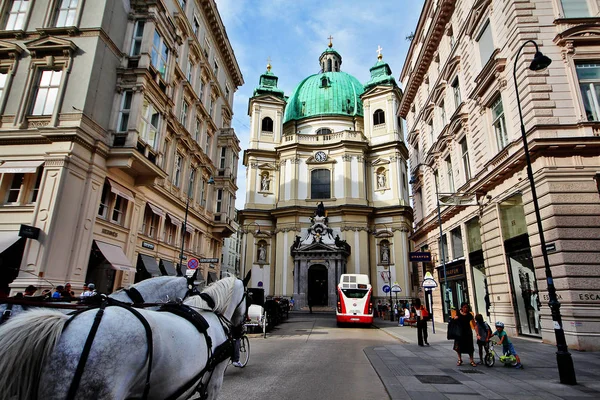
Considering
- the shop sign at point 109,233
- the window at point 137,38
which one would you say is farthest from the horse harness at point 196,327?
the window at point 137,38

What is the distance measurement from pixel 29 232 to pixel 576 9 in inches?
997

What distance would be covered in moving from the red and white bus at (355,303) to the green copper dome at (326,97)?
3548cm

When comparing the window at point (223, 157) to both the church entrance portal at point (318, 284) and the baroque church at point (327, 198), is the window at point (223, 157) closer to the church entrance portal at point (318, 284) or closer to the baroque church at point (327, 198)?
the baroque church at point (327, 198)

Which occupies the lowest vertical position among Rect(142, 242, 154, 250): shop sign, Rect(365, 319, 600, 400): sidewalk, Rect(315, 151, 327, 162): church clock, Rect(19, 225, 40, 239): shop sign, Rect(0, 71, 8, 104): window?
Rect(365, 319, 600, 400): sidewalk

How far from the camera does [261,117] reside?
2119 inches

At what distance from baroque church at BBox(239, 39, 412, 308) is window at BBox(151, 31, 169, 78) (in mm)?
25804

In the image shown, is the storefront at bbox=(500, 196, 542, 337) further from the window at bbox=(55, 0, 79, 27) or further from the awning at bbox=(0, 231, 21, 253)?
the window at bbox=(55, 0, 79, 27)

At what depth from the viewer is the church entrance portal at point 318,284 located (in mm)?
43484

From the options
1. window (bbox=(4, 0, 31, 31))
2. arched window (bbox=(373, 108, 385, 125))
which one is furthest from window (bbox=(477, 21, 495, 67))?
arched window (bbox=(373, 108, 385, 125))

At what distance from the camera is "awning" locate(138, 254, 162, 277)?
21.5 m

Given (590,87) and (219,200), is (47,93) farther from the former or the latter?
(590,87)

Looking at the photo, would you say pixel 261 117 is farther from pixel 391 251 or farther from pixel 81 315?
pixel 81 315

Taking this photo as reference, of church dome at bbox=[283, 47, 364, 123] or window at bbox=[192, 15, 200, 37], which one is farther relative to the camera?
church dome at bbox=[283, 47, 364, 123]

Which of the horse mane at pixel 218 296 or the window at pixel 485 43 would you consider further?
the window at pixel 485 43
